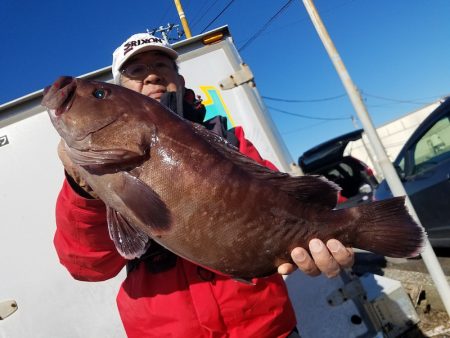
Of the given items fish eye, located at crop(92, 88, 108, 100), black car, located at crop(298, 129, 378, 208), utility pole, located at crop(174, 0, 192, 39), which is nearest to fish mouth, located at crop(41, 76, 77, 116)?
fish eye, located at crop(92, 88, 108, 100)

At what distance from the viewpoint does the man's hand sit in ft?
5.94

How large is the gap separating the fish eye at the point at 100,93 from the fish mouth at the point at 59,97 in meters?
0.11

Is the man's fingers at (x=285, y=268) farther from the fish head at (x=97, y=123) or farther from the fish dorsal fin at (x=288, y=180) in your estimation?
the fish head at (x=97, y=123)

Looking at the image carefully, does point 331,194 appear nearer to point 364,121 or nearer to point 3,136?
point 364,121

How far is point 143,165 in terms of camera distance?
175cm

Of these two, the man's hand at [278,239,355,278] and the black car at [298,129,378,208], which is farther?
the black car at [298,129,378,208]

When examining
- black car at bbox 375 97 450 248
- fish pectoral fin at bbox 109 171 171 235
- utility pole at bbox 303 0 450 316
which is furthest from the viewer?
black car at bbox 375 97 450 248

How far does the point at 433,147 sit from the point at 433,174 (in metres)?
0.58

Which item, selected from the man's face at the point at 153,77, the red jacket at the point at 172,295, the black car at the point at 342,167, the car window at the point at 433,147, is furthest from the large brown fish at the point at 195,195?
the black car at the point at 342,167

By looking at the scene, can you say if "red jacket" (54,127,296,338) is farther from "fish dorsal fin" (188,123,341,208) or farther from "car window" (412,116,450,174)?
"car window" (412,116,450,174)

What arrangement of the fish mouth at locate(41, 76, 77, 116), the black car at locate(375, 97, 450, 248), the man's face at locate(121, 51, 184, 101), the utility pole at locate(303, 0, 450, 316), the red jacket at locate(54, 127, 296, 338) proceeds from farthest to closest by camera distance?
the black car at locate(375, 97, 450, 248)
the utility pole at locate(303, 0, 450, 316)
the man's face at locate(121, 51, 184, 101)
the red jacket at locate(54, 127, 296, 338)
the fish mouth at locate(41, 76, 77, 116)

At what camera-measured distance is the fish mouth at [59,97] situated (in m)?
1.80

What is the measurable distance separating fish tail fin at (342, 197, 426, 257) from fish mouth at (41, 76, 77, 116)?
5.41 feet

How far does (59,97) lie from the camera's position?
181 cm
